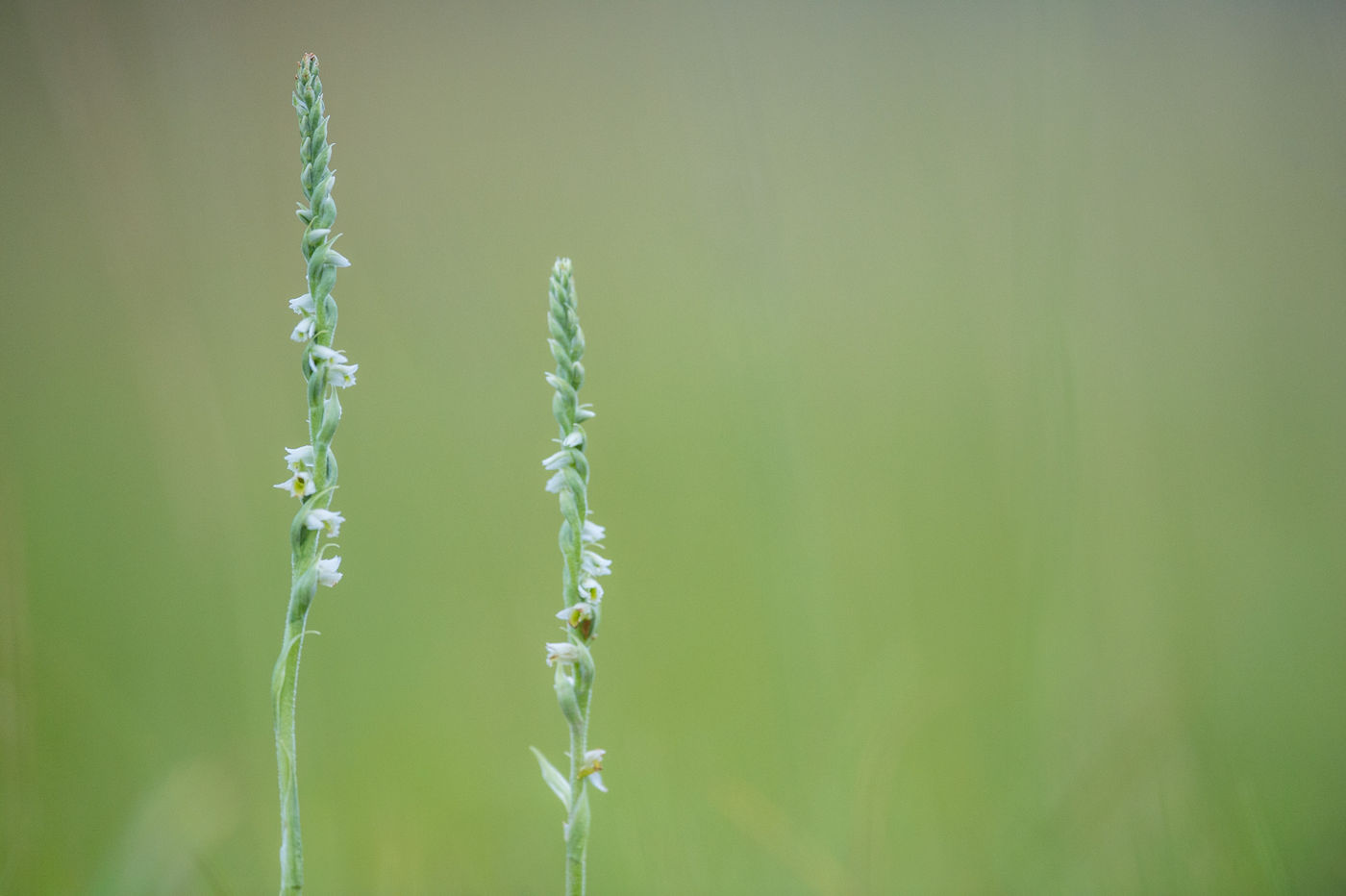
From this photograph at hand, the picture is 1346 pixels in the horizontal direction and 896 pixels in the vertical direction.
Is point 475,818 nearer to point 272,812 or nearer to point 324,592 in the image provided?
point 272,812

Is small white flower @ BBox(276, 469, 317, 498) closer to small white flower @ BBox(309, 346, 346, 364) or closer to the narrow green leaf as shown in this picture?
small white flower @ BBox(309, 346, 346, 364)

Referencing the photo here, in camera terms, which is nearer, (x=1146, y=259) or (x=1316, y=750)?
(x=1316, y=750)

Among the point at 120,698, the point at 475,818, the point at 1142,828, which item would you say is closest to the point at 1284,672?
the point at 1142,828

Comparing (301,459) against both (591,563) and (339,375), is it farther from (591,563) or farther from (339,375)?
(591,563)

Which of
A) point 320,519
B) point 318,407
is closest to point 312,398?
point 318,407

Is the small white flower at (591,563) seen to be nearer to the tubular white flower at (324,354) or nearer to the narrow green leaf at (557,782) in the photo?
the narrow green leaf at (557,782)

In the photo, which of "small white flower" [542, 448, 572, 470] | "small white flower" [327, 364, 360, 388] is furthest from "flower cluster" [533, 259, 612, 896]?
"small white flower" [327, 364, 360, 388]

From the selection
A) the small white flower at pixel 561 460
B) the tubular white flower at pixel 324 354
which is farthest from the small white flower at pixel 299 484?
→ the small white flower at pixel 561 460
